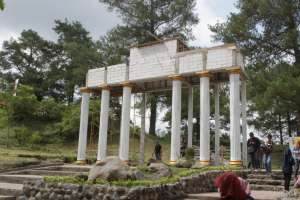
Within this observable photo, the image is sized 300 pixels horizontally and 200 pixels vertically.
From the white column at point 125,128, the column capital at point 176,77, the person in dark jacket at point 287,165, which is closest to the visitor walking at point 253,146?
the person in dark jacket at point 287,165

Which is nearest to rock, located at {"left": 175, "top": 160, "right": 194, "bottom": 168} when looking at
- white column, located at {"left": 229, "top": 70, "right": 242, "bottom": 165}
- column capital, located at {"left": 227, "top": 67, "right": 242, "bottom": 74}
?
white column, located at {"left": 229, "top": 70, "right": 242, "bottom": 165}

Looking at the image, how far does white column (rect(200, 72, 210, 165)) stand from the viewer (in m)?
16.0

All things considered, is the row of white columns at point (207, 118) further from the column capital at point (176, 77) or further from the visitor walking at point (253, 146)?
the visitor walking at point (253, 146)

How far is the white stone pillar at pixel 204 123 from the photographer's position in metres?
16.1

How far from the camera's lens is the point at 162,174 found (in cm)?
1195

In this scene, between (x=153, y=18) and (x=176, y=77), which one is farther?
(x=153, y=18)

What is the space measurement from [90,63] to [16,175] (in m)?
20.2

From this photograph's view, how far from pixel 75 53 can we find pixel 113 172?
2683cm

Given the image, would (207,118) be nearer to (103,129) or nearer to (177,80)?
(177,80)

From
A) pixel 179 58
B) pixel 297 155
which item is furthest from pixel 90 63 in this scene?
pixel 297 155

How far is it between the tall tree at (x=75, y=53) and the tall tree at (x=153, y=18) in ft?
13.1

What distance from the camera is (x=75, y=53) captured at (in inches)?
1406

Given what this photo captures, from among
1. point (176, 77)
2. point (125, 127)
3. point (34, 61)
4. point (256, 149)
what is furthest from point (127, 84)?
point (34, 61)

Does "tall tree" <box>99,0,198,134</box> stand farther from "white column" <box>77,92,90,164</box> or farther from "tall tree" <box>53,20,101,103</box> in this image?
"white column" <box>77,92,90,164</box>
